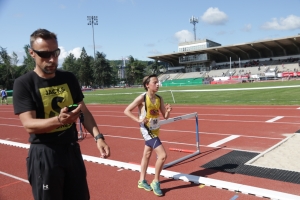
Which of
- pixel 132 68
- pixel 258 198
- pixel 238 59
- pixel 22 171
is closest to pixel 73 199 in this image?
pixel 258 198

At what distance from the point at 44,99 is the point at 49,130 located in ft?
0.97

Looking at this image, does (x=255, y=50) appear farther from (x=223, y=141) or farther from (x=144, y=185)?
(x=144, y=185)

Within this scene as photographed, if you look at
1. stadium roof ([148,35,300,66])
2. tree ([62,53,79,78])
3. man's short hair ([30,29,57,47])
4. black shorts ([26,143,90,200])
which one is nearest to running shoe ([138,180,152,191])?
black shorts ([26,143,90,200])

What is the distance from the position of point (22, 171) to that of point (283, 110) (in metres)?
11.6

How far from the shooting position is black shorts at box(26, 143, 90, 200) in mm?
2322

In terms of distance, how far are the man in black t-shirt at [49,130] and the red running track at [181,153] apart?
234cm

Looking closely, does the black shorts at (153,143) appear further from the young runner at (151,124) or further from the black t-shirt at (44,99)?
the black t-shirt at (44,99)

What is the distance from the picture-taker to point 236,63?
7175 cm

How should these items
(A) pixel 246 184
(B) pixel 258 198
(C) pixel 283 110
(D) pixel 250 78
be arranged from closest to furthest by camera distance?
(B) pixel 258 198, (A) pixel 246 184, (C) pixel 283 110, (D) pixel 250 78

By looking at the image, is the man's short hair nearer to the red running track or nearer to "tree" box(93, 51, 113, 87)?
the red running track

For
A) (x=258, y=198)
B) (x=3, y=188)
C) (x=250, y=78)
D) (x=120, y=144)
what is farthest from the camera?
(x=250, y=78)

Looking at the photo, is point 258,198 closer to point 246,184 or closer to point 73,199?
point 246,184

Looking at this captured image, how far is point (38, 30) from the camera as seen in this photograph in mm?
2348

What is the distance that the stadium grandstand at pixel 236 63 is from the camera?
55750 mm
